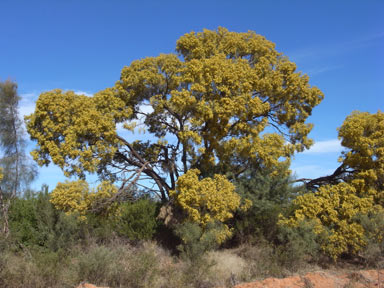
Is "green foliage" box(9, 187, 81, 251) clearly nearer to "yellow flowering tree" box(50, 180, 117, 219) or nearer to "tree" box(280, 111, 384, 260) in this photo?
"yellow flowering tree" box(50, 180, 117, 219)

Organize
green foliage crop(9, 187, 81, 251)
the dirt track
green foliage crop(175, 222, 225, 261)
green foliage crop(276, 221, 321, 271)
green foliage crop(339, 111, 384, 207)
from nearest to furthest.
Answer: the dirt track
green foliage crop(276, 221, 321, 271)
green foliage crop(175, 222, 225, 261)
green foliage crop(9, 187, 81, 251)
green foliage crop(339, 111, 384, 207)

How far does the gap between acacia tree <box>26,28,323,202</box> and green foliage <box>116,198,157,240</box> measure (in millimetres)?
1221

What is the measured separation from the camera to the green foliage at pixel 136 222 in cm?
1502

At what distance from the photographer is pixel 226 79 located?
561 inches

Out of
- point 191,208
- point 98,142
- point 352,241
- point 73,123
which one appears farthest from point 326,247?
point 73,123

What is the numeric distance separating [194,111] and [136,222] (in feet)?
16.9

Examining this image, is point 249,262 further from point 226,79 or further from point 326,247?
point 226,79

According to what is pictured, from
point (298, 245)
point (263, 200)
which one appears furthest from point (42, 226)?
point (298, 245)

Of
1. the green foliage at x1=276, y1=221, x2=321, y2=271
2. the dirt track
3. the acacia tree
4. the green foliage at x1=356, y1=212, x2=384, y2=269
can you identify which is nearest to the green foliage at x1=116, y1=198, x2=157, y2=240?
the acacia tree

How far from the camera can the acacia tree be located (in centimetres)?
1391

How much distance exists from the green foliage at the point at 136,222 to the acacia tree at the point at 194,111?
1.22 meters

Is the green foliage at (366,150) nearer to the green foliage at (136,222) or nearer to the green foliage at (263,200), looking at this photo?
the green foliage at (263,200)

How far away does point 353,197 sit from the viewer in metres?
14.3

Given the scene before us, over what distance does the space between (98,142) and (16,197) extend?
543 centimetres
